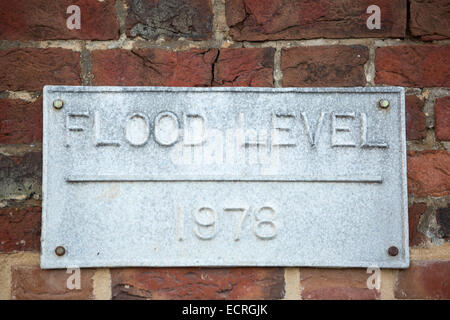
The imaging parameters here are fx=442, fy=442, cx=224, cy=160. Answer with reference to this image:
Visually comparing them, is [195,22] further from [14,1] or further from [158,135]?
[14,1]

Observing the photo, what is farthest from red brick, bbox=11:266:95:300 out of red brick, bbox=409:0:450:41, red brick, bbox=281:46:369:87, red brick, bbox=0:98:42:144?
red brick, bbox=409:0:450:41

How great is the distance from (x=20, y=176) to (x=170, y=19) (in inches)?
17.5

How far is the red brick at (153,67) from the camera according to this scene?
909 millimetres

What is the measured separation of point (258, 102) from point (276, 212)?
0.74ft

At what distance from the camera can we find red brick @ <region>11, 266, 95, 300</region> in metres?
0.89

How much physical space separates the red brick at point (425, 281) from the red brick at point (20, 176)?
76 cm

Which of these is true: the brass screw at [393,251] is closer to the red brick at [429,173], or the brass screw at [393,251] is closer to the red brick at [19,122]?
the red brick at [429,173]

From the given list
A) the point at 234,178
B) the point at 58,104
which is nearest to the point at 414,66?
the point at 234,178

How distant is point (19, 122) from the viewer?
90 centimetres

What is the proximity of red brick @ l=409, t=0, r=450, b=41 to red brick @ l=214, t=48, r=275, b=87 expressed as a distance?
302 millimetres

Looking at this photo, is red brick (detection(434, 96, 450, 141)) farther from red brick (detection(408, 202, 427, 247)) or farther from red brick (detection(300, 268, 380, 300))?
red brick (detection(300, 268, 380, 300))

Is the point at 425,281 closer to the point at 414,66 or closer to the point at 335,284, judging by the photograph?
the point at 335,284

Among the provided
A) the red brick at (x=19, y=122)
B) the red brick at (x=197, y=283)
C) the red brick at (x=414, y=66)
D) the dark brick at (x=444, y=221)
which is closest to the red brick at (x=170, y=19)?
the red brick at (x=19, y=122)

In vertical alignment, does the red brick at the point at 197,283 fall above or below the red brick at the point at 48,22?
below
